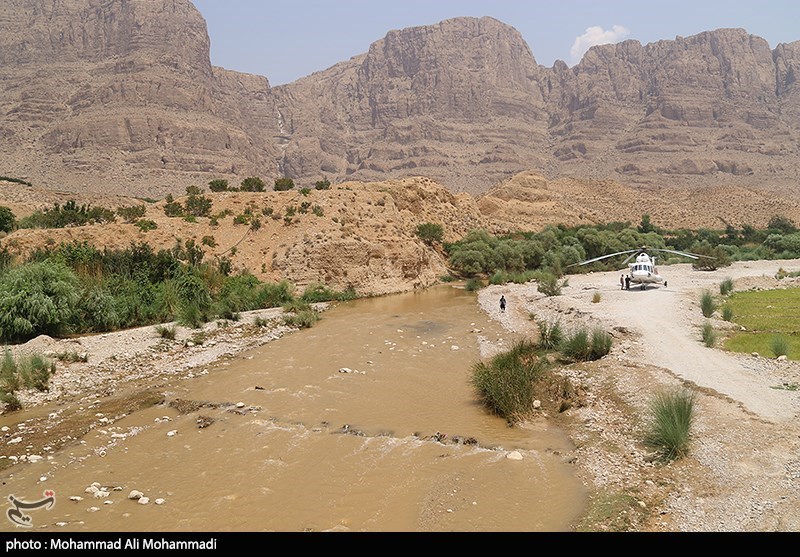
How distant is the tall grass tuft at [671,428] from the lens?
931 cm

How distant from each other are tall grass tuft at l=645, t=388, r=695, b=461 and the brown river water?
5.21 ft

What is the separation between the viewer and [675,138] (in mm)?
164250

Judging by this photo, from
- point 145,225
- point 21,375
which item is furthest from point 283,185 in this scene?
point 21,375

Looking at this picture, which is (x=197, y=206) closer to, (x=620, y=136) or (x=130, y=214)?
(x=130, y=214)

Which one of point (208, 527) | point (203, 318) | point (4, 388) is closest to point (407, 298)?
point (203, 318)

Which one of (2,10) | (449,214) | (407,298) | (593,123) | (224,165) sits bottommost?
(407,298)

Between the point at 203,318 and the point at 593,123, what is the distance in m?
182

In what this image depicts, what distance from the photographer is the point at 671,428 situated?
945 centimetres

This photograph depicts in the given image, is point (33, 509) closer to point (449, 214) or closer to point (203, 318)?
point (203, 318)

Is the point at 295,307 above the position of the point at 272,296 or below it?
below

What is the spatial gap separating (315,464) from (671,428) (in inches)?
247

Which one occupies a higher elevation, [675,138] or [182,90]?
[182,90]

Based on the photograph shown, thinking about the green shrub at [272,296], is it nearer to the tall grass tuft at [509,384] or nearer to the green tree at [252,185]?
the tall grass tuft at [509,384]
